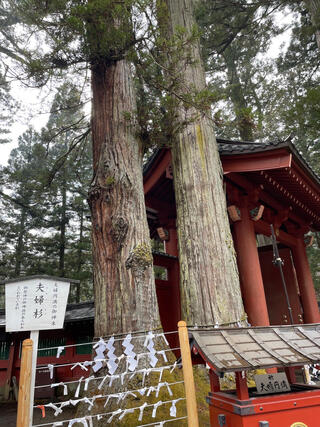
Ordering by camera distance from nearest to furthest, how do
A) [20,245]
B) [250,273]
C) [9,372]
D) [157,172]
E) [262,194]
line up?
[250,273] < [157,172] < [262,194] < [9,372] < [20,245]

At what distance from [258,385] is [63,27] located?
4397 mm

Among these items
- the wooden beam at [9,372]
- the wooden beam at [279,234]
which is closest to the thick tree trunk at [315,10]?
the wooden beam at [279,234]

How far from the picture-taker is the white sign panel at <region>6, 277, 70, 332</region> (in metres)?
3.09

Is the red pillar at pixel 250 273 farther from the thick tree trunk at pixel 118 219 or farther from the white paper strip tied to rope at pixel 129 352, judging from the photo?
the white paper strip tied to rope at pixel 129 352

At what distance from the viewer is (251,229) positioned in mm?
5926

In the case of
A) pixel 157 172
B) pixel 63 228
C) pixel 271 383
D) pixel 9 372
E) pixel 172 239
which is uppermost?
pixel 63 228

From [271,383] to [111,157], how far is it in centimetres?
299

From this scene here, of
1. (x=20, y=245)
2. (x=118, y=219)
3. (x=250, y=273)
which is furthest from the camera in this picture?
(x=20, y=245)

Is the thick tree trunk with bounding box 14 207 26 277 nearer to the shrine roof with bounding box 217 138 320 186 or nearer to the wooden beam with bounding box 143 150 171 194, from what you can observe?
the wooden beam with bounding box 143 150 171 194

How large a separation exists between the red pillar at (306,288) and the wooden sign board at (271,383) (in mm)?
6682

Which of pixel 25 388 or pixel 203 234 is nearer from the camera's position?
pixel 25 388

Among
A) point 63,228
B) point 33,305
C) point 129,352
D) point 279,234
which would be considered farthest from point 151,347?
point 63,228

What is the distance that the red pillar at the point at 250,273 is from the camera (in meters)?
5.40

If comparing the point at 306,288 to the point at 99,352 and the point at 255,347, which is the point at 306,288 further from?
the point at 255,347
